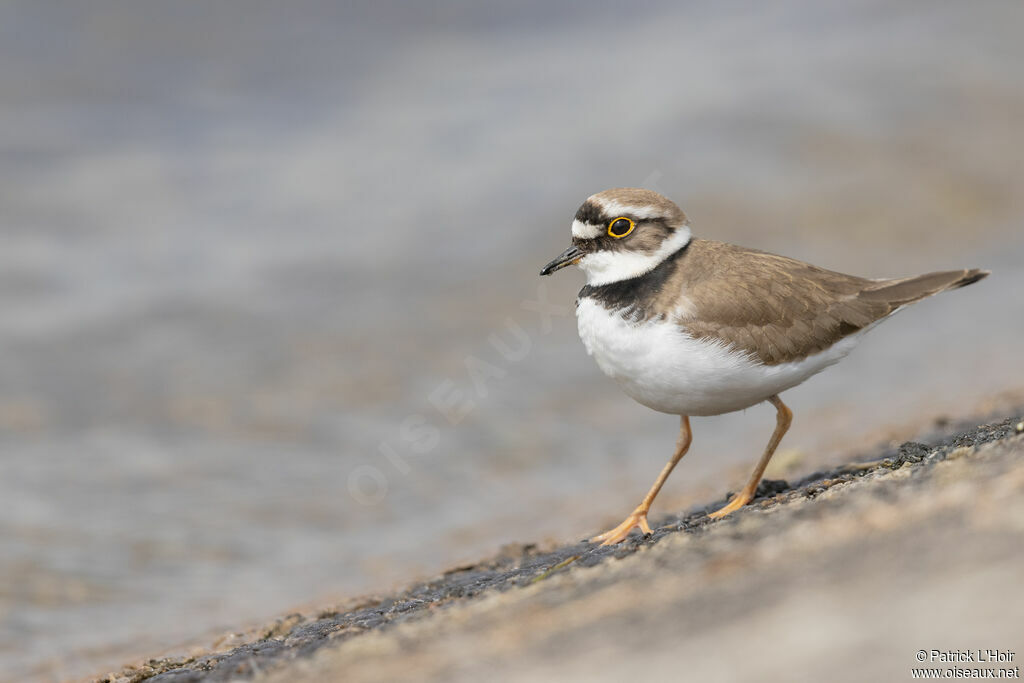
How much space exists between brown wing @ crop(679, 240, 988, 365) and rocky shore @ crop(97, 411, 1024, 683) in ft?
3.30

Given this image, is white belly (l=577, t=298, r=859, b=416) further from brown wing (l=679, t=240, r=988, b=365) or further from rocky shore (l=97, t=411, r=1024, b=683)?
rocky shore (l=97, t=411, r=1024, b=683)

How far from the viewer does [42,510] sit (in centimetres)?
954

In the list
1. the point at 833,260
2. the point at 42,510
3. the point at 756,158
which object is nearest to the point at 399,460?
the point at 42,510

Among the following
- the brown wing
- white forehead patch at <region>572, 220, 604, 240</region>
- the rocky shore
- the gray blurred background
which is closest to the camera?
the rocky shore

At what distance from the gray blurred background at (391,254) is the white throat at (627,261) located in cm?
→ 271

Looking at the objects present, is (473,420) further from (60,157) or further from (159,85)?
(159,85)

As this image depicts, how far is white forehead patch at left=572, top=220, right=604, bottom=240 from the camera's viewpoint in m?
6.47

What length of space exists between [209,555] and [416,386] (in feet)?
11.2

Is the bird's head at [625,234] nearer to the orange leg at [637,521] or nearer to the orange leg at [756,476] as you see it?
the orange leg at [637,521]

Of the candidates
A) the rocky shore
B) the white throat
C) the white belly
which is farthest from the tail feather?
the rocky shore

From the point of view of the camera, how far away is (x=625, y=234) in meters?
6.41

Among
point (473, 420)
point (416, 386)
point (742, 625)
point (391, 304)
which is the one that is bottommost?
point (742, 625)

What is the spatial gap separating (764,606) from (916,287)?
3804 millimetres

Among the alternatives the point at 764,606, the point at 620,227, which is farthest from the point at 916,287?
the point at 764,606
